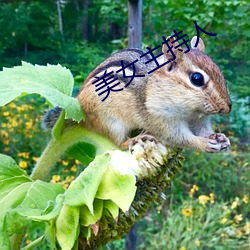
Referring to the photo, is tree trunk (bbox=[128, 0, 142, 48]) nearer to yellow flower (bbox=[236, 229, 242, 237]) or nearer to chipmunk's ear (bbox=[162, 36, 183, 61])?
chipmunk's ear (bbox=[162, 36, 183, 61])

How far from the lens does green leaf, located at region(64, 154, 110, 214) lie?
17.8 inches

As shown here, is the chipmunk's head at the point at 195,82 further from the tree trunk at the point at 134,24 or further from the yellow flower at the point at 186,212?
the yellow flower at the point at 186,212

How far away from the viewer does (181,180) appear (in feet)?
8.79

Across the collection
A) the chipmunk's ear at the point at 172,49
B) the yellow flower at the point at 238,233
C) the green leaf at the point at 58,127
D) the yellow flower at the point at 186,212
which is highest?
the chipmunk's ear at the point at 172,49

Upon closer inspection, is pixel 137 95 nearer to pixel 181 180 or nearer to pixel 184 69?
pixel 184 69

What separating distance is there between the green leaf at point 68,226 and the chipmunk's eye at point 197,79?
251 mm

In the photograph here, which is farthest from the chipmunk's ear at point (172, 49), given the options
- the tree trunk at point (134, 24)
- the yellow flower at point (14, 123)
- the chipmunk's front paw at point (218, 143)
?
the yellow flower at point (14, 123)

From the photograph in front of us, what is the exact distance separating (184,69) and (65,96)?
0.16 metres

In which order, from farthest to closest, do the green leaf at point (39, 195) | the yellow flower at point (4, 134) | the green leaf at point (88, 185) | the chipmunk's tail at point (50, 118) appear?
the yellow flower at point (4, 134)
the chipmunk's tail at point (50, 118)
the green leaf at point (39, 195)
the green leaf at point (88, 185)

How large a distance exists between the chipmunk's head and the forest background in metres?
0.52

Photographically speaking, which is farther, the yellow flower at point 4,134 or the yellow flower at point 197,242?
the yellow flower at point 4,134

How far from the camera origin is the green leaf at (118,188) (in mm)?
455

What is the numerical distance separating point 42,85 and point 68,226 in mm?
185

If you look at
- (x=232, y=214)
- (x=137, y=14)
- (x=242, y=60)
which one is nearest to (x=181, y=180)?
(x=232, y=214)
